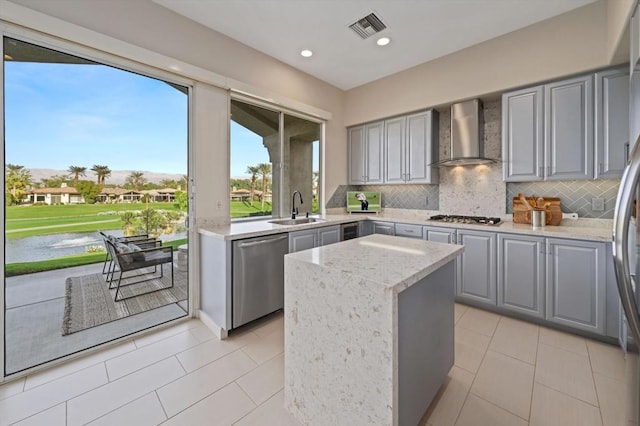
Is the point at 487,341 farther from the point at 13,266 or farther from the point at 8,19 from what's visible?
the point at 8,19

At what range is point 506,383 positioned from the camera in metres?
1.78

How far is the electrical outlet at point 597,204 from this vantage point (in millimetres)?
2631

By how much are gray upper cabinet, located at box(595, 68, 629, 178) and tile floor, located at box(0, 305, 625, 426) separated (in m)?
1.54

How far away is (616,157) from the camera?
7.64 ft

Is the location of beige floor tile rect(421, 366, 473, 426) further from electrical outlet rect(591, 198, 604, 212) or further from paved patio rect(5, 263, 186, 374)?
paved patio rect(5, 263, 186, 374)

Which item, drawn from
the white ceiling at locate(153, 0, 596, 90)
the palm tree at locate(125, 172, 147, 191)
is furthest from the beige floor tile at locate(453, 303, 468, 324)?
the palm tree at locate(125, 172, 147, 191)

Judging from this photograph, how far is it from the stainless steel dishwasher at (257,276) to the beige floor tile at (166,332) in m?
0.53

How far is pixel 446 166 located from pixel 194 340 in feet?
11.7

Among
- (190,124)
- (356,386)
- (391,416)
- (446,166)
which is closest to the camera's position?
(391,416)

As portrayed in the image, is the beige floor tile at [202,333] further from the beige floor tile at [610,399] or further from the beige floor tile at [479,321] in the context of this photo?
the beige floor tile at [610,399]

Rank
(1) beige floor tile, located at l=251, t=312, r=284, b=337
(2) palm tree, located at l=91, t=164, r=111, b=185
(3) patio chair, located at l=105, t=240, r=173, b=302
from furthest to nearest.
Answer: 1. (1) beige floor tile, located at l=251, t=312, r=284, b=337
2. (3) patio chair, located at l=105, t=240, r=173, b=302
3. (2) palm tree, located at l=91, t=164, r=111, b=185

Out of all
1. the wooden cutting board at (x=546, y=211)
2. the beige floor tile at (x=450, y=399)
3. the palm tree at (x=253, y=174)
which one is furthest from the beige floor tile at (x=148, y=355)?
the wooden cutting board at (x=546, y=211)

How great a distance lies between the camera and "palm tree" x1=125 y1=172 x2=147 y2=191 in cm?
232

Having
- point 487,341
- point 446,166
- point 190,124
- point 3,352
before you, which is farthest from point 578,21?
point 3,352
